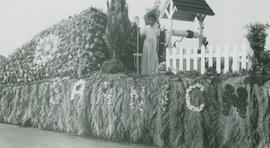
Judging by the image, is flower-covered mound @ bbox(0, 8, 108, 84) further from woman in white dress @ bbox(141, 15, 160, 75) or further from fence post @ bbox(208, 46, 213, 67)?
fence post @ bbox(208, 46, 213, 67)

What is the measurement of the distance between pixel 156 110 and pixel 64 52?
4127 mm

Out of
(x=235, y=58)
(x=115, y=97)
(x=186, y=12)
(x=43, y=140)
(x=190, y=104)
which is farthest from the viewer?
(x=186, y=12)

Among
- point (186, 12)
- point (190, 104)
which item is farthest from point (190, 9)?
point (190, 104)

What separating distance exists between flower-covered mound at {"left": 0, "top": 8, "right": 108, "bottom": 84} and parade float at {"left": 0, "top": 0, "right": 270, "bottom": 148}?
0.02m

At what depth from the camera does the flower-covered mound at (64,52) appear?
32.8 ft

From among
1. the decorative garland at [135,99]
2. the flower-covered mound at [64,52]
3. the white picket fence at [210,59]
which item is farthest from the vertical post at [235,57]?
the flower-covered mound at [64,52]

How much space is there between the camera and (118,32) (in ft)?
30.7

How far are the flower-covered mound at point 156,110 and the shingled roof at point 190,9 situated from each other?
469 centimetres

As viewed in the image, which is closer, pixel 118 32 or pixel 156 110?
pixel 156 110

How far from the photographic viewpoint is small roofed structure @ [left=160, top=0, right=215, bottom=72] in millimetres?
12250

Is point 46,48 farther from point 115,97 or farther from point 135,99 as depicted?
point 135,99

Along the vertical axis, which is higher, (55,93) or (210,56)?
(210,56)

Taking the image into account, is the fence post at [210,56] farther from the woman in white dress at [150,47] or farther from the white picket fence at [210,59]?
the woman in white dress at [150,47]

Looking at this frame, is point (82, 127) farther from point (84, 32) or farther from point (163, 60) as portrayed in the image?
point (163, 60)
